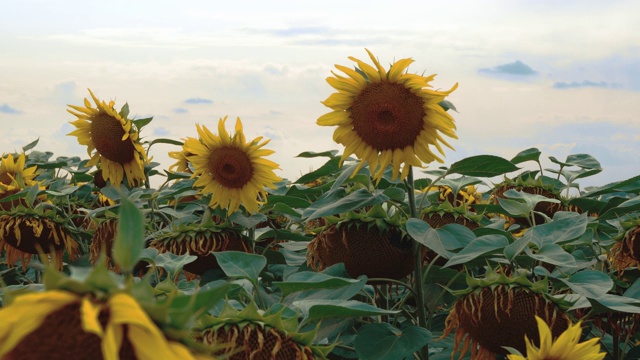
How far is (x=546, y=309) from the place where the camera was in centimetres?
174

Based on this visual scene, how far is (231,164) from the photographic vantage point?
307 centimetres

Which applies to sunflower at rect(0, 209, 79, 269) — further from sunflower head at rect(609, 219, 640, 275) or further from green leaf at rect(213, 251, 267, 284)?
sunflower head at rect(609, 219, 640, 275)

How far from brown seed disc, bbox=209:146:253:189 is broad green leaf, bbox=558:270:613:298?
1.45 meters

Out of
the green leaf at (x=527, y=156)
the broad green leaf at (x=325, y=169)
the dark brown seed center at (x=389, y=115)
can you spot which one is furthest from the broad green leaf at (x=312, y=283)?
the green leaf at (x=527, y=156)

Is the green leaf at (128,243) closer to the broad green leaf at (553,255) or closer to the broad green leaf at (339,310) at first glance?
the broad green leaf at (339,310)

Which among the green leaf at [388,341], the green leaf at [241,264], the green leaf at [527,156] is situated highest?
the green leaf at [527,156]

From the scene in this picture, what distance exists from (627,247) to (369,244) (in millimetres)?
861

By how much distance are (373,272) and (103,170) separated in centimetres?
218

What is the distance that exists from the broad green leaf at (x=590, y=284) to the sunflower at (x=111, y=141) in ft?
7.64

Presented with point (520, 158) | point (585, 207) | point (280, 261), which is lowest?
→ point (280, 261)

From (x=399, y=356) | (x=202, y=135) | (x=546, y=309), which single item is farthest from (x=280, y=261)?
(x=546, y=309)

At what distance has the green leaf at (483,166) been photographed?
7.26 ft

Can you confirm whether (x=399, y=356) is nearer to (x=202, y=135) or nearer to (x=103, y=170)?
(x=202, y=135)

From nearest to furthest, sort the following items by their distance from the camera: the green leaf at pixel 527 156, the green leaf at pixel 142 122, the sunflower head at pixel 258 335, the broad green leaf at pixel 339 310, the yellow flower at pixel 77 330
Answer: the yellow flower at pixel 77 330 → the sunflower head at pixel 258 335 → the broad green leaf at pixel 339 310 → the green leaf at pixel 527 156 → the green leaf at pixel 142 122
